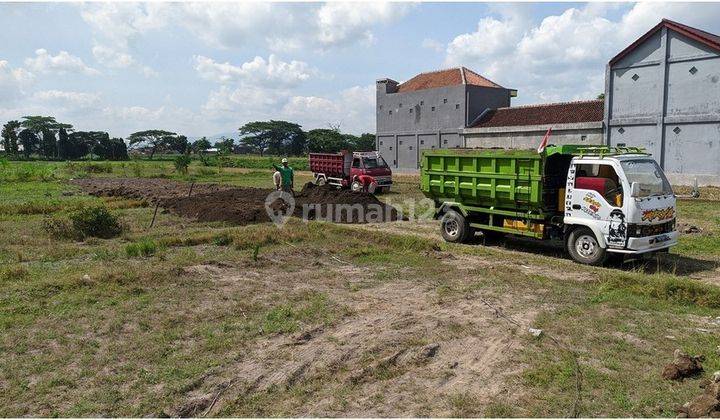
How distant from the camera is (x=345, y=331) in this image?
6520mm

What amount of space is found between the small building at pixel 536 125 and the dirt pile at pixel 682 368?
26449mm

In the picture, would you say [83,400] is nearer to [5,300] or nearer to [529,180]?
[5,300]

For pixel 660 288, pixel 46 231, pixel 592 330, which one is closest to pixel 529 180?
pixel 660 288

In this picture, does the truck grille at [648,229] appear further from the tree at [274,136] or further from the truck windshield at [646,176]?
the tree at [274,136]

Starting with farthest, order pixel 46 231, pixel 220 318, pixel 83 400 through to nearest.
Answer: pixel 46 231
pixel 220 318
pixel 83 400

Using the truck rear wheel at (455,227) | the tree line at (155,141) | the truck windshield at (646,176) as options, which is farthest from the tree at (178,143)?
the truck windshield at (646,176)

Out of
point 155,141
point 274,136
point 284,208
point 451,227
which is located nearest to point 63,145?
point 155,141

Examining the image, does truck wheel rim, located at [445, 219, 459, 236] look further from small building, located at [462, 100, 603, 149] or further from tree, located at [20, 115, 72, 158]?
tree, located at [20, 115, 72, 158]

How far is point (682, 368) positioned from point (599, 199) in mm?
5235

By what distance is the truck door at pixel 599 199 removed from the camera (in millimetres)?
9586

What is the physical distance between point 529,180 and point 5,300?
9.39 metres

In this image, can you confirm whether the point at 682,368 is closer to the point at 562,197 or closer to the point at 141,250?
the point at 562,197

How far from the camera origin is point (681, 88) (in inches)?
1077

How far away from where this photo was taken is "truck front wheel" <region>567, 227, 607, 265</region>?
1001 cm
